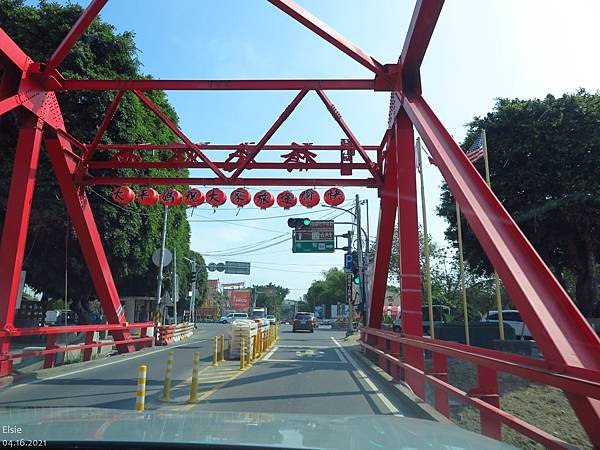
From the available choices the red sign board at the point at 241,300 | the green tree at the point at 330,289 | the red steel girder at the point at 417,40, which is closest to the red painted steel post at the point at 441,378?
the red steel girder at the point at 417,40

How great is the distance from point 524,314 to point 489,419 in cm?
127

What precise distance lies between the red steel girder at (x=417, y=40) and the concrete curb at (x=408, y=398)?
6.78 metres

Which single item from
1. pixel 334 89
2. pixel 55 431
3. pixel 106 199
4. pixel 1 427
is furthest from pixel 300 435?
pixel 106 199

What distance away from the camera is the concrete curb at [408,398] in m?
8.38

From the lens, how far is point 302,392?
1112cm

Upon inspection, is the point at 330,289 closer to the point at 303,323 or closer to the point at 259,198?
the point at 303,323

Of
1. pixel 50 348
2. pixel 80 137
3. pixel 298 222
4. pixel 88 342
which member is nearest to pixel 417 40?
pixel 50 348

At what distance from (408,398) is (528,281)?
166 inches

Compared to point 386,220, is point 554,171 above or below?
above

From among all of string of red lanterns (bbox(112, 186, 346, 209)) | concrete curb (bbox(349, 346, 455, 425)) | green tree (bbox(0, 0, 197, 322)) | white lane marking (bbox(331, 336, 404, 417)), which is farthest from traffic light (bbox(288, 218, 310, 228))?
concrete curb (bbox(349, 346, 455, 425))

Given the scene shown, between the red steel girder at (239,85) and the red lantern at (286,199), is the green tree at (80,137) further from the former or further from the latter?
the red lantern at (286,199)

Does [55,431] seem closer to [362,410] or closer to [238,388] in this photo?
[362,410]

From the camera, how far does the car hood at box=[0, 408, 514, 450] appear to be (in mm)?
3531

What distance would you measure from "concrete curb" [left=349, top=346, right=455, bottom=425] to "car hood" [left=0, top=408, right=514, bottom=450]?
8.50 ft
